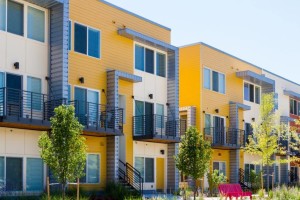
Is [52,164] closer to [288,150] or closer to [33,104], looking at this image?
[33,104]

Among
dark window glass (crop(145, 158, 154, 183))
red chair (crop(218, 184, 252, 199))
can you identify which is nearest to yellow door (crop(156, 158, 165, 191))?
dark window glass (crop(145, 158, 154, 183))

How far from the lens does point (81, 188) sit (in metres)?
24.8

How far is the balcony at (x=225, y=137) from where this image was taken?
119ft

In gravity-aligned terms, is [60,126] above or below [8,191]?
above

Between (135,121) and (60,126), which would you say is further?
(135,121)

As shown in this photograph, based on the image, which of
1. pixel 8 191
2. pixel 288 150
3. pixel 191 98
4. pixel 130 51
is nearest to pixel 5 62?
pixel 8 191

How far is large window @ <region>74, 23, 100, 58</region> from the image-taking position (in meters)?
26.3

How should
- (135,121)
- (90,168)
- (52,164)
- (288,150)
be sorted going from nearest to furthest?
(52,164)
(90,168)
(135,121)
(288,150)

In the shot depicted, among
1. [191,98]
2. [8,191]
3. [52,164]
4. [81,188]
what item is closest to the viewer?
[52,164]

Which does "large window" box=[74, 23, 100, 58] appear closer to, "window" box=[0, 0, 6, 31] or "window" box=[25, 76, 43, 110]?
"window" box=[25, 76, 43, 110]

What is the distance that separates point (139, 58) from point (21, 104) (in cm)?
1031

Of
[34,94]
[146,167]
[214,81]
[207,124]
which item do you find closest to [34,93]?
[34,94]

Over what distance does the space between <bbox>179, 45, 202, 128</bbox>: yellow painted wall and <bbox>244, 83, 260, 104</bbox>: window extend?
23.7 ft

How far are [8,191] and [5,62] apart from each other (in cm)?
522
